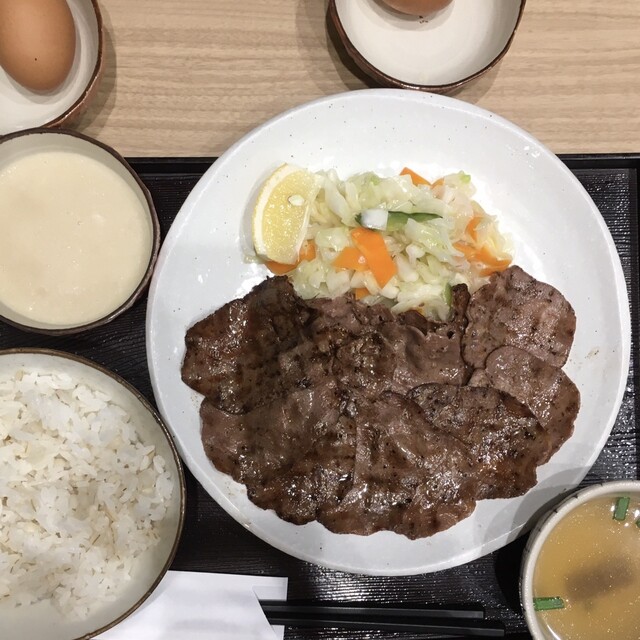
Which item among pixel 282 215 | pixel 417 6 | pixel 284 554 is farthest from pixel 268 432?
pixel 417 6

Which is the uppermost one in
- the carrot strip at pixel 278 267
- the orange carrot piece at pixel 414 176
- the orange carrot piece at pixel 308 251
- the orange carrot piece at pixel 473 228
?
the orange carrot piece at pixel 414 176

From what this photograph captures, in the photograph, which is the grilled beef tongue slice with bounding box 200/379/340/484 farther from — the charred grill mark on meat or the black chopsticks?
the black chopsticks

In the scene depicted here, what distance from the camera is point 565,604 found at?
2.12 metres

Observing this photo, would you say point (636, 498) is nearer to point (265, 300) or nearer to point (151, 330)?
point (265, 300)

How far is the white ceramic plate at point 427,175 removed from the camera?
218 centimetres

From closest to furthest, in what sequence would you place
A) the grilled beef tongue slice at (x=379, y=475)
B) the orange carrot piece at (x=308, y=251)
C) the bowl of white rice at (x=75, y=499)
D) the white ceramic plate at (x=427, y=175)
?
the grilled beef tongue slice at (x=379, y=475)
the bowl of white rice at (x=75, y=499)
the white ceramic plate at (x=427, y=175)
the orange carrot piece at (x=308, y=251)

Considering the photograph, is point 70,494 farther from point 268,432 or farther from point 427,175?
point 427,175

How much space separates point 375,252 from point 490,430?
32.0 inches

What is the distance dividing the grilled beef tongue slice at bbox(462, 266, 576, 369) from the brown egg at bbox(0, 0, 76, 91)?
6.13 ft

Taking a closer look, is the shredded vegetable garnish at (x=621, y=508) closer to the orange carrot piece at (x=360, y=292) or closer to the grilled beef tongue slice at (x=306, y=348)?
the grilled beef tongue slice at (x=306, y=348)

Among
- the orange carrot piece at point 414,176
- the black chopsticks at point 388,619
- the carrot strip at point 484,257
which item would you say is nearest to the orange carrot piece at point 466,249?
the carrot strip at point 484,257

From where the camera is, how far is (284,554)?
2303mm

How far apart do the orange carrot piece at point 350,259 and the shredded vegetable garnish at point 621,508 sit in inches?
52.7

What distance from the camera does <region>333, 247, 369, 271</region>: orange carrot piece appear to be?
221 centimetres
